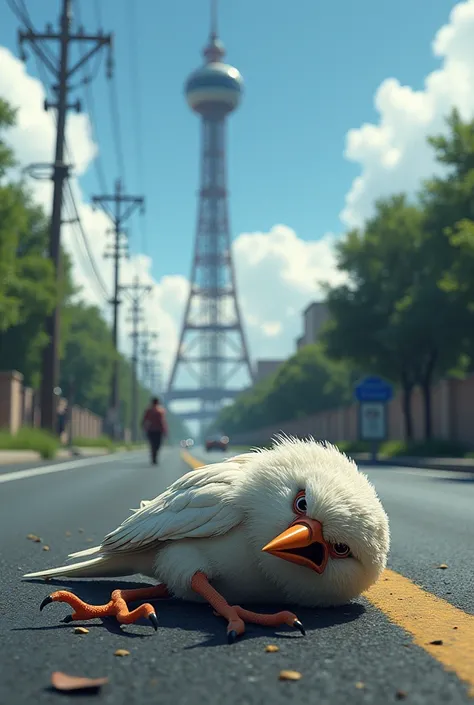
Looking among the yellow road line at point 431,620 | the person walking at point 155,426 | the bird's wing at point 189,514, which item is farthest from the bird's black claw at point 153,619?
the person walking at point 155,426

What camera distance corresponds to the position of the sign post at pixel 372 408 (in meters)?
31.6

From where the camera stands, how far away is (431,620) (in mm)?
3443

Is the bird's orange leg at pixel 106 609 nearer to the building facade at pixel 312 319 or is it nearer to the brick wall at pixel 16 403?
the brick wall at pixel 16 403

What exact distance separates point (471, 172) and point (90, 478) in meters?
12.7

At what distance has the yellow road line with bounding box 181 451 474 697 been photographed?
9.06 ft

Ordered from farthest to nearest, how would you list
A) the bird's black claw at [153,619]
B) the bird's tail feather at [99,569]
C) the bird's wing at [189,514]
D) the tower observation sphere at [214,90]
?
the tower observation sphere at [214,90] < the bird's tail feather at [99,569] < the bird's wing at [189,514] < the bird's black claw at [153,619]

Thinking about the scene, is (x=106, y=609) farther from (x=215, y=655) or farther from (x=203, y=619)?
(x=215, y=655)

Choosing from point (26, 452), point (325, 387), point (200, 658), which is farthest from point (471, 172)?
point (325, 387)

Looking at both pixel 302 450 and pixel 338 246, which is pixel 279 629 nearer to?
pixel 302 450

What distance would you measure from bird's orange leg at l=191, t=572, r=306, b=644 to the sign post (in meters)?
28.5

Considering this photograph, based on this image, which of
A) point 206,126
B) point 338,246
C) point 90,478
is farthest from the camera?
point 206,126

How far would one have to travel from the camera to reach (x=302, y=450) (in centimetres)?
340

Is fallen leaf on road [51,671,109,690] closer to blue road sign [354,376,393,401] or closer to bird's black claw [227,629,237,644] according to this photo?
bird's black claw [227,629,237,644]

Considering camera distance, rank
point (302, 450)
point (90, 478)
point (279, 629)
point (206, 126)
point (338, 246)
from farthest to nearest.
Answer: point (206, 126) → point (338, 246) → point (90, 478) → point (302, 450) → point (279, 629)
